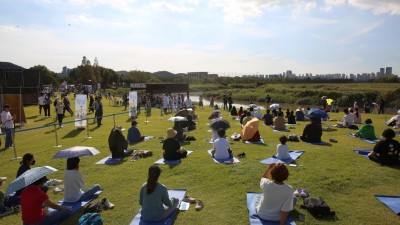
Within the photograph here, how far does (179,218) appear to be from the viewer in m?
6.84

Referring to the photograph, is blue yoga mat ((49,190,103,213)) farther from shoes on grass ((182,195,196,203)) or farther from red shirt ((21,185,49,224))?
shoes on grass ((182,195,196,203))

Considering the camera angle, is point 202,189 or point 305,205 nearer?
point 305,205

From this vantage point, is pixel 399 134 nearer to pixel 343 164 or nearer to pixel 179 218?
pixel 343 164

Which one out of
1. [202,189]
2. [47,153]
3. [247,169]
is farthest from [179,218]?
[47,153]

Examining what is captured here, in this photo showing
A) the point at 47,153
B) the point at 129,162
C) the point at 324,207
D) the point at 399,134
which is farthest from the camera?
the point at 399,134

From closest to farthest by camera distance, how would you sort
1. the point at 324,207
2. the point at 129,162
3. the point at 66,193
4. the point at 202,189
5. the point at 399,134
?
1. the point at 324,207
2. the point at 66,193
3. the point at 202,189
4. the point at 129,162
5. the point at 399,134

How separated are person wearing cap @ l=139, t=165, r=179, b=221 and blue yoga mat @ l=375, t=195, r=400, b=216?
5.30m

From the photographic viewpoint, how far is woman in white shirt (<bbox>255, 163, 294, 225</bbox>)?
578 cm

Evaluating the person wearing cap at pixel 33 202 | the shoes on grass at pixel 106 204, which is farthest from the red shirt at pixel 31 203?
the shoes on grass at pixel 106 204

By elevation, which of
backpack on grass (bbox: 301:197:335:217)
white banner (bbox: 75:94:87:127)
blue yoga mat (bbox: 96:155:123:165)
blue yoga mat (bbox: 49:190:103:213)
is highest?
white banner (bbox: 75:94:87:127)

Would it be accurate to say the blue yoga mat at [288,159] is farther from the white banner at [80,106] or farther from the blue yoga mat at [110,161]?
the white banner at [80,106]

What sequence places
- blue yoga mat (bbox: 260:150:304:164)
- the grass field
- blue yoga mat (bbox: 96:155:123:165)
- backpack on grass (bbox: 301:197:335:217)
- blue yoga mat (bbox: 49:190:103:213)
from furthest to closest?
blue yoga mat (bbox: 96:155:123:165), blue yoga mat (bbox: 260:150:304:164), blue yoga mat (bbox: 49:190:103:213), the grass field, backpack on grass (bbox: 301:197:335:217)

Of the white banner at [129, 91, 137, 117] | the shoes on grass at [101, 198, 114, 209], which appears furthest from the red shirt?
the white banner at [129, 91, 137, 117]

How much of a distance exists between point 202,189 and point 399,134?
13516 mm
